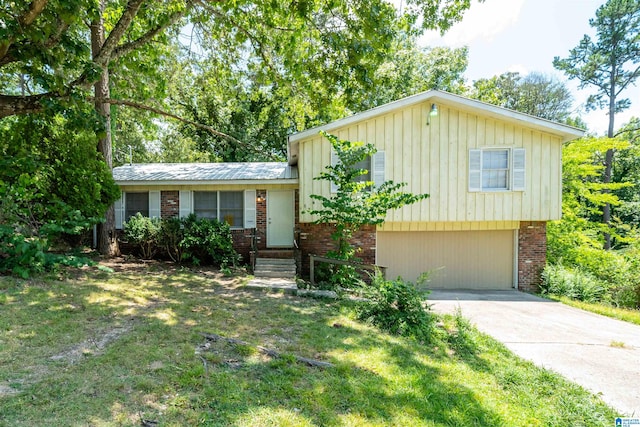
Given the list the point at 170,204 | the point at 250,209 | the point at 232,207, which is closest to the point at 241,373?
the point at 250,209

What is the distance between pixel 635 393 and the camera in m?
3.75

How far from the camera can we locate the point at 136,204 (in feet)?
35.3

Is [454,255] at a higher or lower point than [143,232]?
lower

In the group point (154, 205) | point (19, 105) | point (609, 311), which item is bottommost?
point (609, 311)

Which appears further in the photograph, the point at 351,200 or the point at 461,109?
the point at 461,109

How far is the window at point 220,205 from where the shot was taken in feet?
34.9

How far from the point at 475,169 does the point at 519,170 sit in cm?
129

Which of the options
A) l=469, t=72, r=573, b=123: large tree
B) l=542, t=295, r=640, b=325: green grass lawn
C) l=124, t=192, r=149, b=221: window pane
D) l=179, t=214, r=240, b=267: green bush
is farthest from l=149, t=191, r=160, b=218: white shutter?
l=469, t=72, r=573, b=123: large tree

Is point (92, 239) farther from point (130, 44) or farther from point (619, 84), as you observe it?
point (619, 84)

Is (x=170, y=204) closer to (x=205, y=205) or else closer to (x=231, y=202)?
(x=205, y=205)

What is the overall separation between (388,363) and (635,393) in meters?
2.93

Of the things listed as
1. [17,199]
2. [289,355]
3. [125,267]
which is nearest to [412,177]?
[289,355]

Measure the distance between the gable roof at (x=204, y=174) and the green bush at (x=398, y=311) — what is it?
16.9 ft

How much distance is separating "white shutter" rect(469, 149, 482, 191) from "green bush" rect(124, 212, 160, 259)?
959cm
